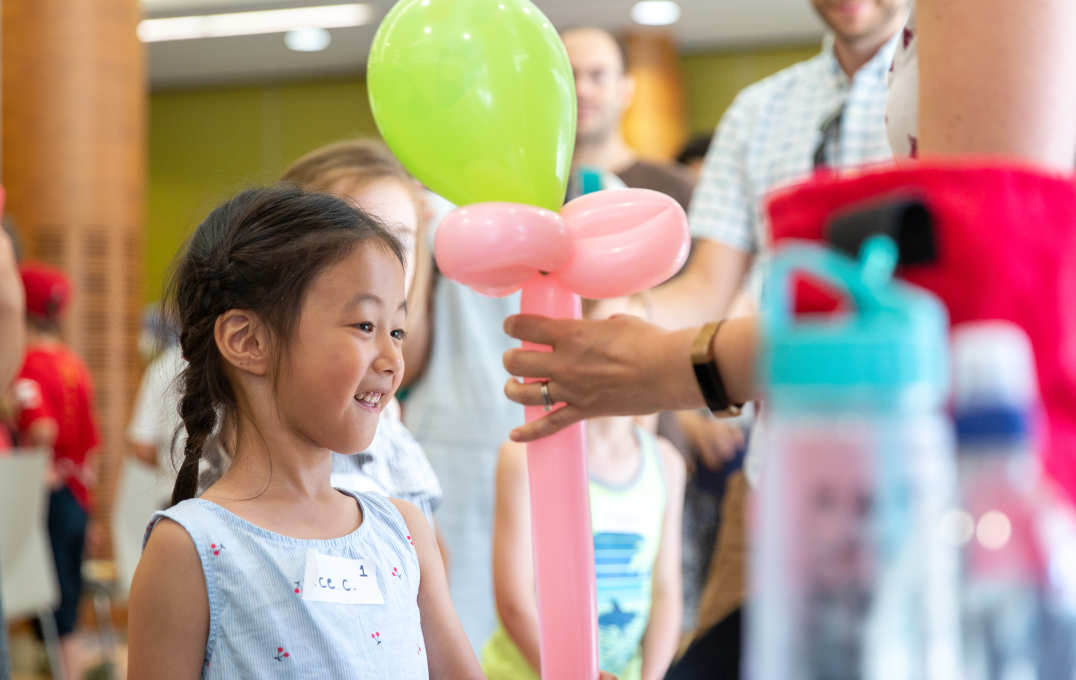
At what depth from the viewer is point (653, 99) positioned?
26.1 ft

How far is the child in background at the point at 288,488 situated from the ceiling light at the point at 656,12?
650cm

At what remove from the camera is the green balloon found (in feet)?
3.59

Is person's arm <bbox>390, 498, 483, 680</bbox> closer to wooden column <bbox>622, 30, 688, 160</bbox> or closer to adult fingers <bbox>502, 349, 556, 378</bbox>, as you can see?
adult fingers <bbox>502, 349, 556, 378</bbox>

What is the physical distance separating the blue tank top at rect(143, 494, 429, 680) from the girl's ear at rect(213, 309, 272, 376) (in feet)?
0.48

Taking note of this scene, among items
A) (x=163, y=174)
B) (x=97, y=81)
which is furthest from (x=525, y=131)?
(x=163, y=174)

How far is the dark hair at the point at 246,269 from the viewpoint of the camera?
1198 millimetres

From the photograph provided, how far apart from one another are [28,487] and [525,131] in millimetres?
2634

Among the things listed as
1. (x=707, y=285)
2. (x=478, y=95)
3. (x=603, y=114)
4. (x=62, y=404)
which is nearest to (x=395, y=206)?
(x=478, y=95)

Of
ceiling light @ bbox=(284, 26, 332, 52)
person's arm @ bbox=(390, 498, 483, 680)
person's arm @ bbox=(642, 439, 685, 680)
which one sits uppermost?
ceiling light @ bbox=(284, 26, 332, 52)

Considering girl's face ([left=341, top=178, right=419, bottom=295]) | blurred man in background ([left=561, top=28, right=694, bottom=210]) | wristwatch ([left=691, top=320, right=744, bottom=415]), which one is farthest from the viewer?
blurred man in background ([left=561, top=28, right=694, bottom=210])

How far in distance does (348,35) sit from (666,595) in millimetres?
6661

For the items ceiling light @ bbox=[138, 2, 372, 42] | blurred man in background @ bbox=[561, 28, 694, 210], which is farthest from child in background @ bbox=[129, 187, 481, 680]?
ceiling light @ bbox=[138, 2, 372, 42]

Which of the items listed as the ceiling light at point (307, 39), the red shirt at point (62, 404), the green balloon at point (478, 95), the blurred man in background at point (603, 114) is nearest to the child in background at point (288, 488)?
the green balloon at point (478, 95)

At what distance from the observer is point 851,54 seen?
2.00 metres
